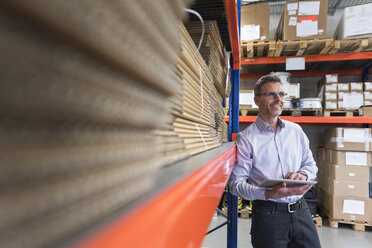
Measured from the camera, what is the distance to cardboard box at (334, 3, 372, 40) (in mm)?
3936

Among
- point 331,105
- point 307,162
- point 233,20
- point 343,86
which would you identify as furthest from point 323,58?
point 233,20

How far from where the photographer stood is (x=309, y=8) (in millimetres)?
4191

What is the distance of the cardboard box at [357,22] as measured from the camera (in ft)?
12.9

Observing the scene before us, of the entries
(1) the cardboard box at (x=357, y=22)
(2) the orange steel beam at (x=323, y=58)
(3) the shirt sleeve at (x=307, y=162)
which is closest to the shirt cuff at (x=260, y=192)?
(3) the shirt sleeve at (x=307, y=162)

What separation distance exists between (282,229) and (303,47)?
3298 millimetres

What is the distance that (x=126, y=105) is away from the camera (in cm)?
28

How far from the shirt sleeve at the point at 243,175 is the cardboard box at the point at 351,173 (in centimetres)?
265

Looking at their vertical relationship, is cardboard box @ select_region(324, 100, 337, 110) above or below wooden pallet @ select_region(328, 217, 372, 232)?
above

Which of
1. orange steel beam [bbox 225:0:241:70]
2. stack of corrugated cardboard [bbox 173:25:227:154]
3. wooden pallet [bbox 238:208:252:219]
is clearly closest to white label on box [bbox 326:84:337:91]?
wooden pallet [bbox 238:208:252:219]

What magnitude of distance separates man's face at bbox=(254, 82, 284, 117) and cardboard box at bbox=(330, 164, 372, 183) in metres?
2.40

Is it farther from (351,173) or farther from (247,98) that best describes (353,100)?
(247,98)

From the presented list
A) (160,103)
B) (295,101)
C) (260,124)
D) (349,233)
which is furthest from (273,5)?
(160,103)

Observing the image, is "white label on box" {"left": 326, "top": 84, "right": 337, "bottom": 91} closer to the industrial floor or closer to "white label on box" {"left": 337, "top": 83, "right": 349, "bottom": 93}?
"white label on box" {"left": 337, "top": 83, "right": 349, "bottom": 93}

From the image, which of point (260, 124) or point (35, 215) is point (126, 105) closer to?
point (35, 215)
